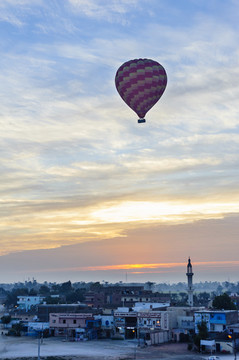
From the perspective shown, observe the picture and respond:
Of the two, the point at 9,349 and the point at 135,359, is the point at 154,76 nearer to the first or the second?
the point at 135,359

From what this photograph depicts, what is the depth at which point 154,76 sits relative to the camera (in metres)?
70.2

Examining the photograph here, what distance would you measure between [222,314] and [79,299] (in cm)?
10701

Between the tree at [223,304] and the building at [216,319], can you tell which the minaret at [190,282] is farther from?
the building at [216,319]

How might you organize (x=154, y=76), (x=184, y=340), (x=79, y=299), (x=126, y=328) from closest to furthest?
1. (x=154, y=76)
2. (x=184, y=340)
3. (x=126, y=328)
4. (x=79, y=299)

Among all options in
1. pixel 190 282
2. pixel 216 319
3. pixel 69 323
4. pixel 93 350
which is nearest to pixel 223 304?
pixel 190 282

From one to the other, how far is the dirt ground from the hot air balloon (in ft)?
116

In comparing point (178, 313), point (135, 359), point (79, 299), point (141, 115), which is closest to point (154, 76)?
point (141, 115)

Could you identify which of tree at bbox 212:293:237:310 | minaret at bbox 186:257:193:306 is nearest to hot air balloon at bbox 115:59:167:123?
tree at bbox 212:293:237:310

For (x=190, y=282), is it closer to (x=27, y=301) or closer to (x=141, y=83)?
(x=27, y=301)

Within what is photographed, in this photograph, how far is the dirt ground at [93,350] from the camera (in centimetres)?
6781

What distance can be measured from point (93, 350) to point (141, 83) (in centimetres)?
4225

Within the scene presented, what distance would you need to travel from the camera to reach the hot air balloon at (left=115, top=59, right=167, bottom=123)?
70.1 metres

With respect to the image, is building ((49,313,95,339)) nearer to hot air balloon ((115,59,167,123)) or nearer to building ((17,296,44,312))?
hot air balloon ((115,59,167,123))

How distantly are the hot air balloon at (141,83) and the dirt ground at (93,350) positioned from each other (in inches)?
1387
